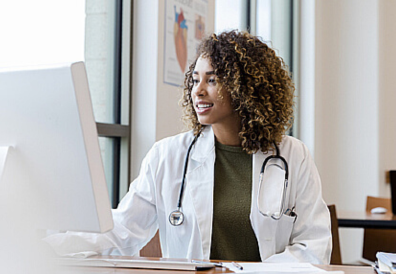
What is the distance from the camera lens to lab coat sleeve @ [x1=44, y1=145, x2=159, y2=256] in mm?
1577

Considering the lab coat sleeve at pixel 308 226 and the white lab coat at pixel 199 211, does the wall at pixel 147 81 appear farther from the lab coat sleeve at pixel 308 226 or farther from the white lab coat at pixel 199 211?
the lab coat sleeve at pixel 308 226

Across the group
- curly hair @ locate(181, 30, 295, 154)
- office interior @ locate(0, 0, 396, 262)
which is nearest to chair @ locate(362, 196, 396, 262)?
office interior @ locate(0, 0, 396, 262)

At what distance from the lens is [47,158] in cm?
79

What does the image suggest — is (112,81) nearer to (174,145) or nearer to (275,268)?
(174,145)

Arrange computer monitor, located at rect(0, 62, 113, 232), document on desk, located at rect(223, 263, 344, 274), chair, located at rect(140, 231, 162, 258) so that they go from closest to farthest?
computer monitor, located at rect(0, 62, 113, 232), document on desk, located at rect(223, 263, 344, 274), chair, located at rect(140, 231, 162, 258)

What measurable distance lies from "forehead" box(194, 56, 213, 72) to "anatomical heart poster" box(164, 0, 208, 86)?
37.2 inches

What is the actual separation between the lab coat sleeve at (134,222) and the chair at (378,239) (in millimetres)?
2222

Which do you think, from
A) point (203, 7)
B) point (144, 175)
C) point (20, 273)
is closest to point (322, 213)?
point (144, 175)

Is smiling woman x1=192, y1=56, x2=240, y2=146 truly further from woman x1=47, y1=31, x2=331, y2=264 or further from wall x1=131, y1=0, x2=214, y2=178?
wall x1=131, y1=0, x2=214, y2=178

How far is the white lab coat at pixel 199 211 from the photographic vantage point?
1664 mm

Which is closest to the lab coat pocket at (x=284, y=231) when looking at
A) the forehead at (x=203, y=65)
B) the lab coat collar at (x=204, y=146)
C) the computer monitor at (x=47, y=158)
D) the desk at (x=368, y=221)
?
the lab coat collar at (x=204, y=146)

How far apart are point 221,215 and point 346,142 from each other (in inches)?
146

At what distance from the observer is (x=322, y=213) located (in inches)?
67.2

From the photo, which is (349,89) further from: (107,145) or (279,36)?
(107,145)
